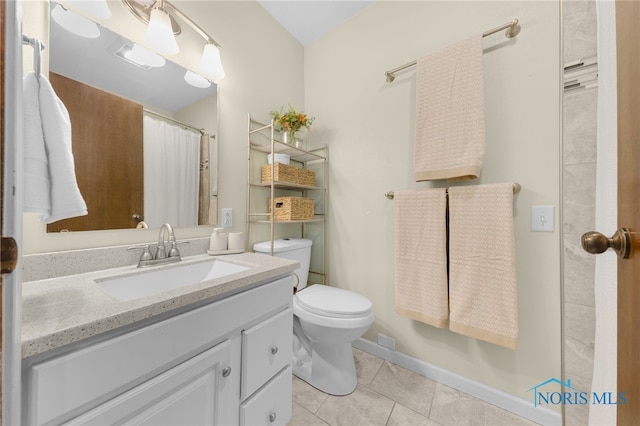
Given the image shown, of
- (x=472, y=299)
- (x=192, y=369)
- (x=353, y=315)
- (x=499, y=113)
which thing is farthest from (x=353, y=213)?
(x=192, y=369)

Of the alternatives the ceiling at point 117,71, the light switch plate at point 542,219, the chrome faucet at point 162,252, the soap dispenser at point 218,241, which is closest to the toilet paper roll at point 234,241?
the soap dispenser at point 218,241

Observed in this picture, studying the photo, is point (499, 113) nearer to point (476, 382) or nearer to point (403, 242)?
point (403, 242)

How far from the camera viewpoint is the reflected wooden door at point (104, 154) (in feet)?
2.83

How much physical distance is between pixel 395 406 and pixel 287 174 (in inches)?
57.3

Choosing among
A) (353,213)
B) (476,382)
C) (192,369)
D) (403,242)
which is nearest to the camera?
(192,369)

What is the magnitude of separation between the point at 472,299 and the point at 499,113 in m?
0.98

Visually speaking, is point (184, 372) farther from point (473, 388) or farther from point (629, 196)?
point (473, 388)

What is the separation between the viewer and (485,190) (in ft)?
3.71

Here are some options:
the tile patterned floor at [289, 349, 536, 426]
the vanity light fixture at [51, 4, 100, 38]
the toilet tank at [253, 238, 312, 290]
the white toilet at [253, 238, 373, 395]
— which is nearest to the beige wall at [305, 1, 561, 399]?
the tile patterned floor at [289, 349, 536, 426]

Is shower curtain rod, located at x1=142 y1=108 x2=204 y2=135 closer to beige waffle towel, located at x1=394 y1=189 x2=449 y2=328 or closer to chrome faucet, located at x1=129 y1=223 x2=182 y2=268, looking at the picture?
chrome faucet, located at x1=129 y1=223 x2=182 y2=268

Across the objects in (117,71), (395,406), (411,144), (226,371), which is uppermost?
(117,71)

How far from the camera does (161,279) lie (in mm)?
943

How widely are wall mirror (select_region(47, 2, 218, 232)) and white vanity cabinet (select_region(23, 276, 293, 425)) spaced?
0.64m

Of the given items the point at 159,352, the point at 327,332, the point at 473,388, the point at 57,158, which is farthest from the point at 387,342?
the point at 57,158
